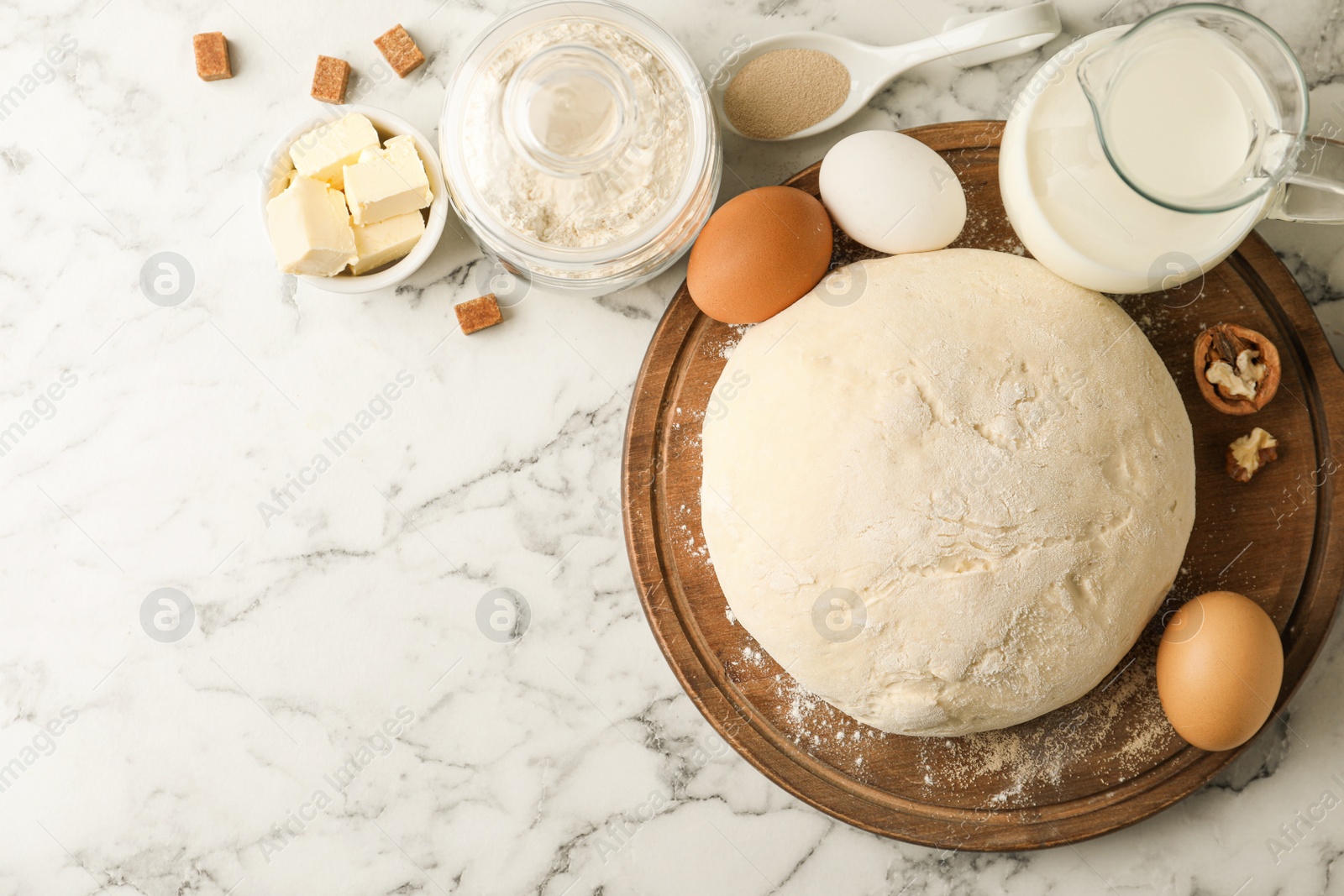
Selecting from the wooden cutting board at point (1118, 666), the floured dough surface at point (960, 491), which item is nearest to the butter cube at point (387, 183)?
the wooden cutting board at point (1118, 666)

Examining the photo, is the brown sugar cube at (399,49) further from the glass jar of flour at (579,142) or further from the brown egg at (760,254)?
the brown egg at (760,254)

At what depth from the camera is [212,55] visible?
139cm

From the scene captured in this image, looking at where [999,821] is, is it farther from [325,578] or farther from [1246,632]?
[325,578]

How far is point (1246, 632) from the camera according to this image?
3.68 feet

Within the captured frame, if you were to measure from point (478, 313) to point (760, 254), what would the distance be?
0.50m

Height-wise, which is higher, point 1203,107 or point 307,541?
point 1203,107

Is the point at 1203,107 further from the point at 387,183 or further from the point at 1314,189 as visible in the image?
the point at 387,183

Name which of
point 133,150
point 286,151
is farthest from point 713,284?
point 133,150

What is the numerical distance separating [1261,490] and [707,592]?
0.85 meters

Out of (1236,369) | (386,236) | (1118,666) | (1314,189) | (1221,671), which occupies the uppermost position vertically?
(1314,189)

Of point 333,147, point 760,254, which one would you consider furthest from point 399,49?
point 760,254

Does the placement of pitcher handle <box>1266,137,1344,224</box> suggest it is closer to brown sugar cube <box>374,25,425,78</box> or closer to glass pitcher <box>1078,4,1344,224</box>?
glass pitcher <box>1078,4,1344,224</box>

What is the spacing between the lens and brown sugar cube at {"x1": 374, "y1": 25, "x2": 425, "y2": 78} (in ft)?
4.53

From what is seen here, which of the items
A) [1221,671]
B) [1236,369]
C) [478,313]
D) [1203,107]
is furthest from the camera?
[478,313]
